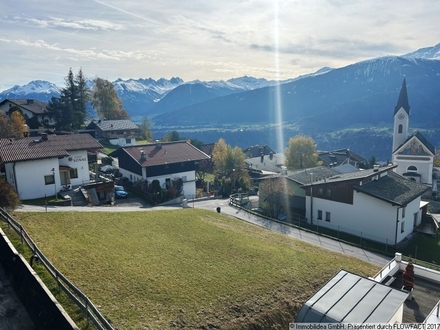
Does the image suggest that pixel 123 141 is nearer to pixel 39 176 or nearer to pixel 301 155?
pixel 301 155

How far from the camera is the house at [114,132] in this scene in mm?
74688

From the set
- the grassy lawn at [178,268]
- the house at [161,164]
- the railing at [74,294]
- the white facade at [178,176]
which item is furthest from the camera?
the white facade at [178,176]

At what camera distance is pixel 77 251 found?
59.2ft

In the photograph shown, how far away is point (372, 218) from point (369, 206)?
1.18 m

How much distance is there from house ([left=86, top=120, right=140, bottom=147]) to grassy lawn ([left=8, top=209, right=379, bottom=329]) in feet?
169

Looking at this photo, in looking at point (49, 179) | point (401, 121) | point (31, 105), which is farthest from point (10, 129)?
point (401, 121)

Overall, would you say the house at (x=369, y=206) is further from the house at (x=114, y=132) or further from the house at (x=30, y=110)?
the house at (x=30, y=110)

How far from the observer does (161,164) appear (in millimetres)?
44562

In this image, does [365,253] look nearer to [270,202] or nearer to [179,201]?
[270,202]

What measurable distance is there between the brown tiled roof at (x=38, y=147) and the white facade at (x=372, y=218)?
2695cm

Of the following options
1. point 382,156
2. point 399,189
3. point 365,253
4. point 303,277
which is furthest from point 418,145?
point 382,156

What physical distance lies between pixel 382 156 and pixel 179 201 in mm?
175894

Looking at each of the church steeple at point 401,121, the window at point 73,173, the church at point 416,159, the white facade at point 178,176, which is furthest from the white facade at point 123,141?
the church steeple at point 401,121

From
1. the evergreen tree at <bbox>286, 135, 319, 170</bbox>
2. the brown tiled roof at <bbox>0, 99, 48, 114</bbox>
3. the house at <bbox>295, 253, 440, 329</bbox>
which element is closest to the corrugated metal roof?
the house at <bbox>295, 253, 440, 329</bbox>
